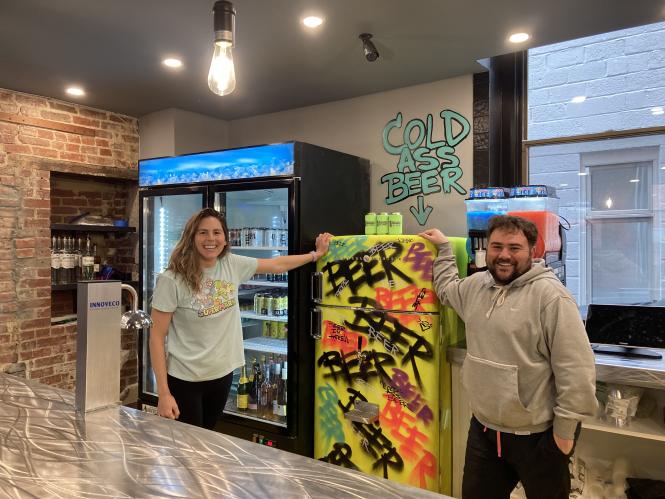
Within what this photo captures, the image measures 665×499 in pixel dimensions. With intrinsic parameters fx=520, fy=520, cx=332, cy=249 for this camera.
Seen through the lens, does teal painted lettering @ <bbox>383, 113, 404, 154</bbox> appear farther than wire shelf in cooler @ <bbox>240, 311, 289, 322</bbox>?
Yes

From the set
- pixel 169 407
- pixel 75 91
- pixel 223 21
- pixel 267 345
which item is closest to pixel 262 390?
pixel 267 345

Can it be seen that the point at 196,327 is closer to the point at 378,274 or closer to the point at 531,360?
the point at 378,274

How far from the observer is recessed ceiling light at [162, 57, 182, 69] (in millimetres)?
3439

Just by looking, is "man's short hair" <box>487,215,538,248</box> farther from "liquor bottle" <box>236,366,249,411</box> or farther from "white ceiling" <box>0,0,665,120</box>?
"liquor bottle" <box>236,366,249,411</box>

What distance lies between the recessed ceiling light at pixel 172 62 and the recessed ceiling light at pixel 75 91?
1.05 metres

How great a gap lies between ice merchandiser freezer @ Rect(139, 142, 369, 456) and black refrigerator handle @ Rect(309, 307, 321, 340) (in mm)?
58

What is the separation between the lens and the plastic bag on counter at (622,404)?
8.64 feet

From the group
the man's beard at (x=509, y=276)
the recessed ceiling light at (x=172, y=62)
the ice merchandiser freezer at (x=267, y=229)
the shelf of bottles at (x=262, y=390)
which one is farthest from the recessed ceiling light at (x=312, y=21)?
the shelf of bottles at (x=262, y=390)

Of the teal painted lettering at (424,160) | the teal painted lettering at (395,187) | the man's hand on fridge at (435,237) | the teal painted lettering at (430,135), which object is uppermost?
the teal painted lettering at (430,135)

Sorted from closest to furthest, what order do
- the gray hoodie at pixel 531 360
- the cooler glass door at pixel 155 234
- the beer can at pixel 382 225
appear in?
the gray hoodie at pixel 531 360
the beer can at pixel 382 225
the cooler glass door at pixel 155 234

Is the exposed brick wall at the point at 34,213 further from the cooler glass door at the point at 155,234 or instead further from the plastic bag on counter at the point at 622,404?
the plastic bag on counter at the point at 622,404

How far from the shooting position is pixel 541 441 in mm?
2086

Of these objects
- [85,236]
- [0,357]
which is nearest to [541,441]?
[0,357]

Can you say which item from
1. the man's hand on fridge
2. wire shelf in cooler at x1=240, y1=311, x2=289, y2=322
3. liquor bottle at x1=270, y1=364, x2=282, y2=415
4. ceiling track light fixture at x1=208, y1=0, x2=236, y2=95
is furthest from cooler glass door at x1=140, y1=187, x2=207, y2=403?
ceiling track light fixture at x1=208, y1=0, x2=236, y2=95
